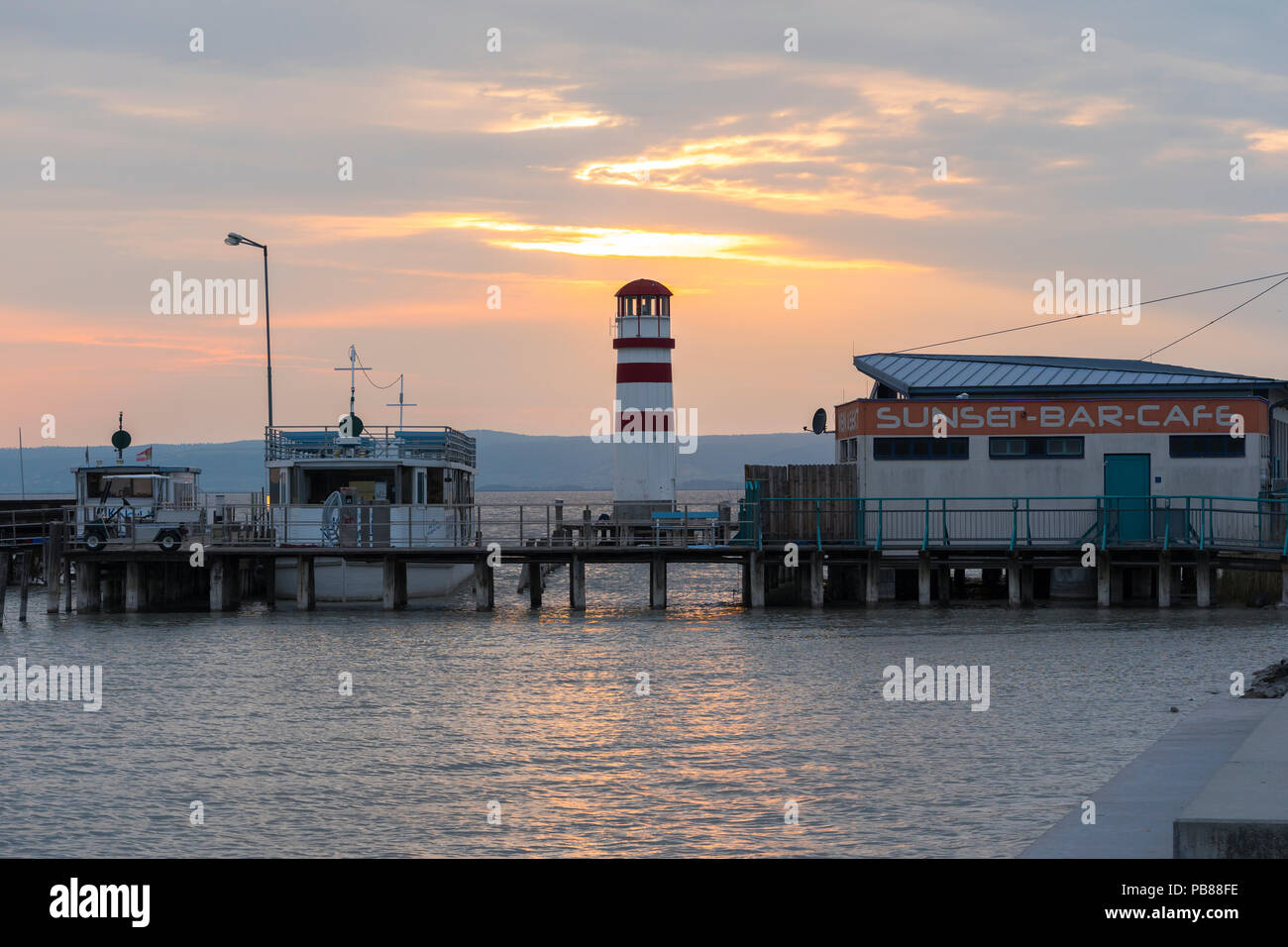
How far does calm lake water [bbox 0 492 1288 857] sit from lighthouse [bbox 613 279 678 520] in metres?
11.2

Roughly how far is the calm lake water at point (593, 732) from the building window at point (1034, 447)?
13.7 feet

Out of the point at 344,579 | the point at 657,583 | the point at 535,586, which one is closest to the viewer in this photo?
the point at 657,583

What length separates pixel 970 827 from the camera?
14.7 metres

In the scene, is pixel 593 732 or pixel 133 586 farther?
pixel 133 586

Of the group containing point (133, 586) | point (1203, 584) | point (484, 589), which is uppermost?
point (133, 586)

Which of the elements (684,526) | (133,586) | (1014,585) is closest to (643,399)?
(684,526)

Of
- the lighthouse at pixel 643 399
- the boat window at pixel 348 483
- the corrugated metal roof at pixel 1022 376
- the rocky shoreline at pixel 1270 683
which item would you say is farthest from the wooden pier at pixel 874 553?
the rocky shoreline at pixel 1270 683

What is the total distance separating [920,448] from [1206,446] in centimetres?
700

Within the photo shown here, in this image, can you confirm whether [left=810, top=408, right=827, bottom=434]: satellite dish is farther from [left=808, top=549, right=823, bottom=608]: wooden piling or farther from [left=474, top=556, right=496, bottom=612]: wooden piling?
[left=474, top=556, right=496, bottom=612]: wooden piling

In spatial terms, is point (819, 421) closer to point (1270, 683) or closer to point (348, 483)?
point (348, 483)

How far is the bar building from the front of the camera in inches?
1452

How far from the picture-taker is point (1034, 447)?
37.4m
